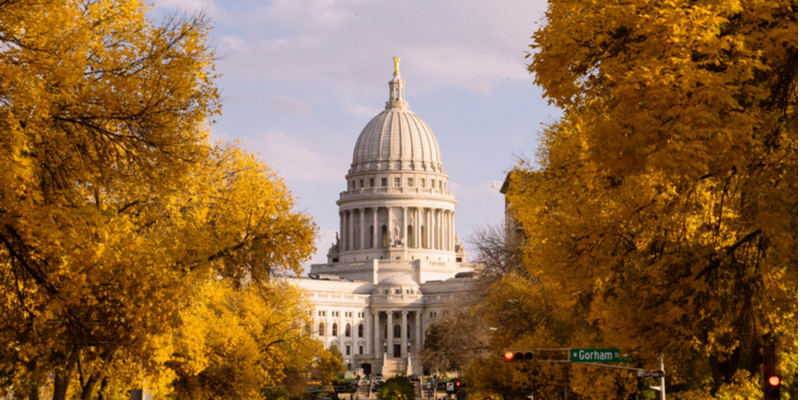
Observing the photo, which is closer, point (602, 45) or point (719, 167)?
point (719, 167)

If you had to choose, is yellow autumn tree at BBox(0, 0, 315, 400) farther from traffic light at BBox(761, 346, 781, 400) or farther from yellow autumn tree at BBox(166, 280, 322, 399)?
traffic light at BBox(761, 346, 781, 400)

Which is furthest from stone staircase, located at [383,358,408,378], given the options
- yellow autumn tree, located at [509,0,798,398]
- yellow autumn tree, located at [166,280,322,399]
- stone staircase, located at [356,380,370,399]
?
yellow autumn tree, located at [509,0,798,398]

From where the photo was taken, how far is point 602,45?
14.3 meters

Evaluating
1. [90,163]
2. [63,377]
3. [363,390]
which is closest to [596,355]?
[63,377]

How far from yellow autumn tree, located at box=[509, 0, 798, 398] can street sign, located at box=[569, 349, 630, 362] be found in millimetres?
6250

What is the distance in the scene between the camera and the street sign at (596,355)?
89.9ft

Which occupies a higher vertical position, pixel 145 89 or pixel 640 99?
pixel 145 89

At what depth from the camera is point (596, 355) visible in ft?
91.5

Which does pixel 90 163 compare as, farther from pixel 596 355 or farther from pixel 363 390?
pixel 363 390

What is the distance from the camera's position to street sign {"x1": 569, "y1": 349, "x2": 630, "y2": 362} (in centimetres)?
2741

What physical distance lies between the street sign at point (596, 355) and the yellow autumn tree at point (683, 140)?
6250 mm

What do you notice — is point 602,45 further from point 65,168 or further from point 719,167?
point 65,168

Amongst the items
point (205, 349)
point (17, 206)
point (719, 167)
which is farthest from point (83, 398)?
point (719, 167)

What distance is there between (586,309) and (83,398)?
574 inches
